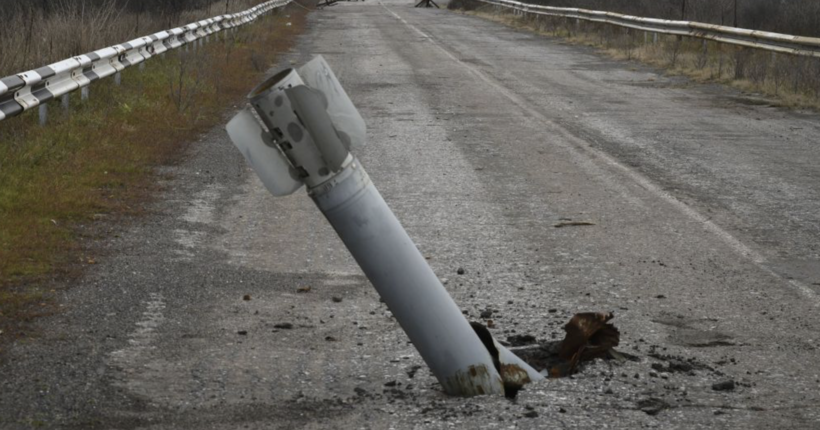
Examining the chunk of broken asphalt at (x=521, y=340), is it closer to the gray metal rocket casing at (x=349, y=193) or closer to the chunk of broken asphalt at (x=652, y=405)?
the gray metal rocket casing at (x=349, y=193)

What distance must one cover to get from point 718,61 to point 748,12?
11.2 metres

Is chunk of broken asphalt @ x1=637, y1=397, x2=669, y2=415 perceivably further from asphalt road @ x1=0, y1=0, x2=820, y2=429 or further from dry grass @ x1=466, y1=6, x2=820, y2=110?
dry grass @ x1=466, y1=6, x2=820, y2=110

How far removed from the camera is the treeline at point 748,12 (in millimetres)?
28375

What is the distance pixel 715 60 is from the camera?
22.3 metres

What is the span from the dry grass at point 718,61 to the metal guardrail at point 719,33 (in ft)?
0.76

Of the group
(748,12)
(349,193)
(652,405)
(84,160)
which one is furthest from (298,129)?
(748,12)

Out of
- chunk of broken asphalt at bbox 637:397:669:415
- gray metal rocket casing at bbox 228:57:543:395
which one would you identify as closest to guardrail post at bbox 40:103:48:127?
gray metal rocket casing at bbox 228:57:543:395

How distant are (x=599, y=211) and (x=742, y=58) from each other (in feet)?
41.1

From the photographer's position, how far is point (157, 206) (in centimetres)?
905

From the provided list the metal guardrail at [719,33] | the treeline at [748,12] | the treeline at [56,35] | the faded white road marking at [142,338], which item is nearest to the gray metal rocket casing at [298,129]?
the faded white road marking at [142,338]

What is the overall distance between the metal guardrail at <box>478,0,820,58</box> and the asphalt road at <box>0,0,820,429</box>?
15.9 feet

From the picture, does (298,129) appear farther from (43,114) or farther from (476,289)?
(43,114)

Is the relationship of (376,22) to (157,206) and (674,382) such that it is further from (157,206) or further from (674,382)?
(674,382)

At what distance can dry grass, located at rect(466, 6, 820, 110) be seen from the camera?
1762 centimetres
